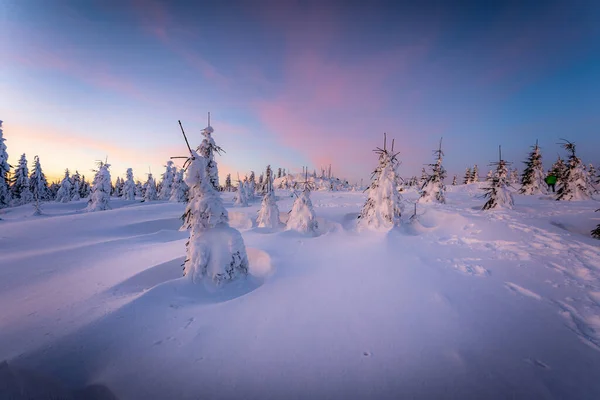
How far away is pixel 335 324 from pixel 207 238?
16.8ft

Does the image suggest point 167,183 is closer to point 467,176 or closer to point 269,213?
point 269,213

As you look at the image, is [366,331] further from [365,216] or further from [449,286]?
[365,216]

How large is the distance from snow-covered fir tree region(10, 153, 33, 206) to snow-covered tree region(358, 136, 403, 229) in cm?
6956

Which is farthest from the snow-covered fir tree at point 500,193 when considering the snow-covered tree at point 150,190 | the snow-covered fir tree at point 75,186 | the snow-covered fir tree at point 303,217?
the snow-covered fir tree at point 75,186

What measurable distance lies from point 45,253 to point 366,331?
17436mm

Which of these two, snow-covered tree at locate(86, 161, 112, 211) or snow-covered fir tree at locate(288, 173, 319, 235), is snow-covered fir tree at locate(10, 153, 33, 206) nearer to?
snow-covered tree at locate(86, 161, 112, 211)

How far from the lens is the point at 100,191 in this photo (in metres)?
36.3

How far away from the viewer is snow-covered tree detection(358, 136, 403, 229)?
14.1 metres

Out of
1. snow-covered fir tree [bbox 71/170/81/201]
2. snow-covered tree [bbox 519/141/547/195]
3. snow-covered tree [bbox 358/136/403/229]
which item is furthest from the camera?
snow-covered fir tree [bbox 71/170/81/201]

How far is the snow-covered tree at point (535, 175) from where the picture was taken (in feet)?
105

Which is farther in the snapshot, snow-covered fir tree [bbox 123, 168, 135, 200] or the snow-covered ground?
snow-covered fir tree [bbox 123, 168, 135, 200]

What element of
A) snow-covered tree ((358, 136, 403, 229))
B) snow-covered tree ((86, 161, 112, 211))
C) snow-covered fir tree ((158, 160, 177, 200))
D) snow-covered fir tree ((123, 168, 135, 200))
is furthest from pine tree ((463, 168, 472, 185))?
snow-covered fir tree ((123, 168, 135, 200))

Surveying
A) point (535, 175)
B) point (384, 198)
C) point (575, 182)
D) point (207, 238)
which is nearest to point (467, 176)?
point (535, 175)

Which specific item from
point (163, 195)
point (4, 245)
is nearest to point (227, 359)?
point (4, 245)
